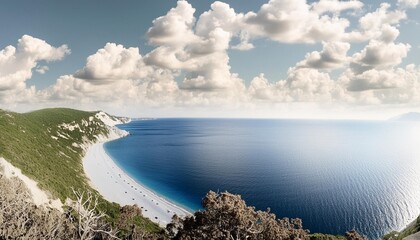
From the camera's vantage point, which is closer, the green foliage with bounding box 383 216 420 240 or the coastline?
the green foliage with bounding box 383 216 420 240

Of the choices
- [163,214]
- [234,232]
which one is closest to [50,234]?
[234,232]

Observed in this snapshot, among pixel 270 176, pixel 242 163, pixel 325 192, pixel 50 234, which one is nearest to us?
pixel 50 234

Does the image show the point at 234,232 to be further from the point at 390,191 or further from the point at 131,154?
the point at 131,154

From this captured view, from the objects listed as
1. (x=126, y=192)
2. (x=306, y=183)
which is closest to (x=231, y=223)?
(x=126, y=192)

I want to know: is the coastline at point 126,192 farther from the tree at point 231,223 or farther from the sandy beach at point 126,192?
the tree at point 231,223

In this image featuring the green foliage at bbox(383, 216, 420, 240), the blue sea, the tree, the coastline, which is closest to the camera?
the tree

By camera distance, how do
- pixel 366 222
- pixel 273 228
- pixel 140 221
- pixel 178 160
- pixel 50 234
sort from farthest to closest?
pixel 178 160
pixel 366 222
pixel 140 221
pixel 50 234
pixel 273 228

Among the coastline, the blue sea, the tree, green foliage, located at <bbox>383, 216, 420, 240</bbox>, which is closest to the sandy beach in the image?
the coastline

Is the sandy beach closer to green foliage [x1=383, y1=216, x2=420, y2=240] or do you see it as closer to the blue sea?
the blue sea
